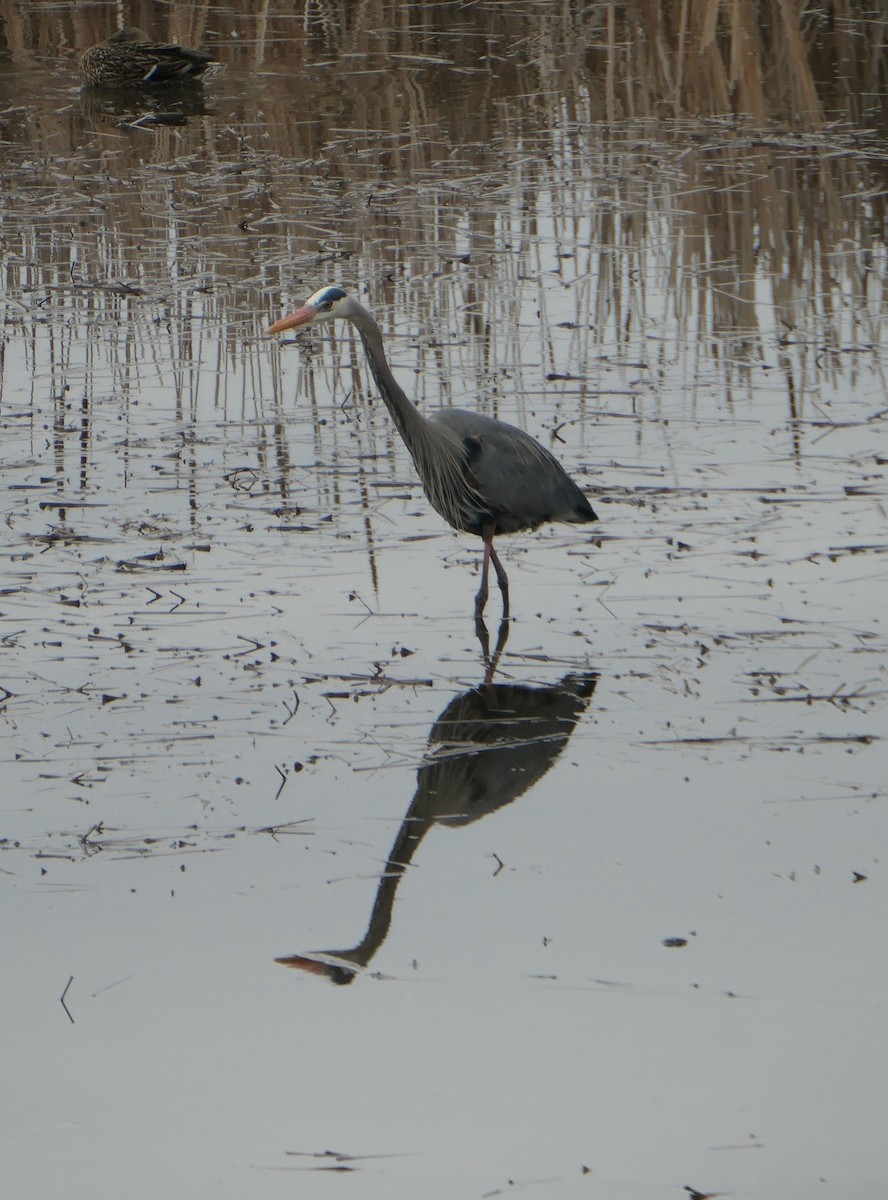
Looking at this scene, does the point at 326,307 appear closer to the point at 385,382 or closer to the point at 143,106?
the point at 385,382

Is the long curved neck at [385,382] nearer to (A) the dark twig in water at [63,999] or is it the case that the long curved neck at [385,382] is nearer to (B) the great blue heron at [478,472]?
(B) the great blue heron at [478,472]

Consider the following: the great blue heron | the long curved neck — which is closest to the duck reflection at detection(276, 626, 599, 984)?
the great blue heron

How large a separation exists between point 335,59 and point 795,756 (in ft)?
34.1

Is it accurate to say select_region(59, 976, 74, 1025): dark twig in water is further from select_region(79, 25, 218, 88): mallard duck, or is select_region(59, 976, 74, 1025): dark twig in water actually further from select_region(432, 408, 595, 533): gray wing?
select_region(79, 25, 218, 88): mallard duck

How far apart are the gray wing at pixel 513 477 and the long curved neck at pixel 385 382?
16 cm

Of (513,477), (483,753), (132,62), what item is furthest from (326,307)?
(132,62)

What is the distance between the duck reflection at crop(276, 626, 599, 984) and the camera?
439cm

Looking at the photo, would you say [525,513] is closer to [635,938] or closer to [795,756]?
[795,756]

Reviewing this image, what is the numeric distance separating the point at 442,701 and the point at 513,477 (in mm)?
1073

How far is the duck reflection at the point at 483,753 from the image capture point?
173 inches

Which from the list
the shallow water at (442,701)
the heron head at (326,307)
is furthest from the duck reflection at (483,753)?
the heron head at (326,307)

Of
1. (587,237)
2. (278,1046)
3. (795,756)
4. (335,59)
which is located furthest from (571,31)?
(278,1046)

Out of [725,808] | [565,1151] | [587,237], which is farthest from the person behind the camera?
[587,237]

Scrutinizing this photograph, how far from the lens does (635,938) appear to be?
3941 millimetres
